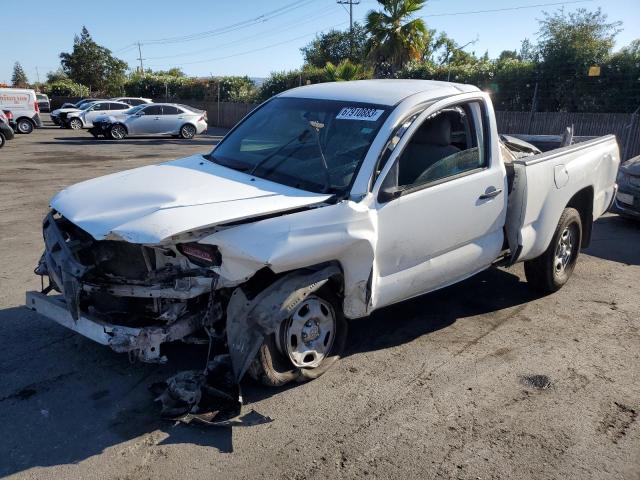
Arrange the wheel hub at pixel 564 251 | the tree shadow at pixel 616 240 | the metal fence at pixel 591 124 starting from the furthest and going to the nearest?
1. the metal fence at pixel 591 124
2. the tree shadow at pixel 616 240
3. the wheel hub at pixel 564 251

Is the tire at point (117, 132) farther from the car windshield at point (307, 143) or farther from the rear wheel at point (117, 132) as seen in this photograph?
the car windshield at point (307, 143)

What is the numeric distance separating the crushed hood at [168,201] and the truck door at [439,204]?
628 mm

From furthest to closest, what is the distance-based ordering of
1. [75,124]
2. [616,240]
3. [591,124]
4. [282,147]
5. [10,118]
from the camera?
[75,124], [10,118], [591,124], [616,240], [282,147]

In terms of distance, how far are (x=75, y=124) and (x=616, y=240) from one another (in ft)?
103

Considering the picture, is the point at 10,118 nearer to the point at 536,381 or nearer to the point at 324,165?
the point at 324,165

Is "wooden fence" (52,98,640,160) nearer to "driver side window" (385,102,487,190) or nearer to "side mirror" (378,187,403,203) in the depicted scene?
"driver side window" (385,102,487,190)

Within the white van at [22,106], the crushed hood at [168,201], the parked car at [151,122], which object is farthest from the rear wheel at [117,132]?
the crushed hood at [168,201]

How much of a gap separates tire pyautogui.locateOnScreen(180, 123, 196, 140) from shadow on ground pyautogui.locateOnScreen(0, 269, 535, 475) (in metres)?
23.4

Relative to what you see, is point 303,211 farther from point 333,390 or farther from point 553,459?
point 553,459

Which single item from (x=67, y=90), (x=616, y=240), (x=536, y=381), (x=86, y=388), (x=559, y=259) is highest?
(x=67, y=90)

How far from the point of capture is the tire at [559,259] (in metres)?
5.62

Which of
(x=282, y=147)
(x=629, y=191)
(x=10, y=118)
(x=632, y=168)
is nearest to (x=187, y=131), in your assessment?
(x=10, y=118)

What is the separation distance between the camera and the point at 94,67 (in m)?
61.8

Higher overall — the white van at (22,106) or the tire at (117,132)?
the white van at (22,106)
